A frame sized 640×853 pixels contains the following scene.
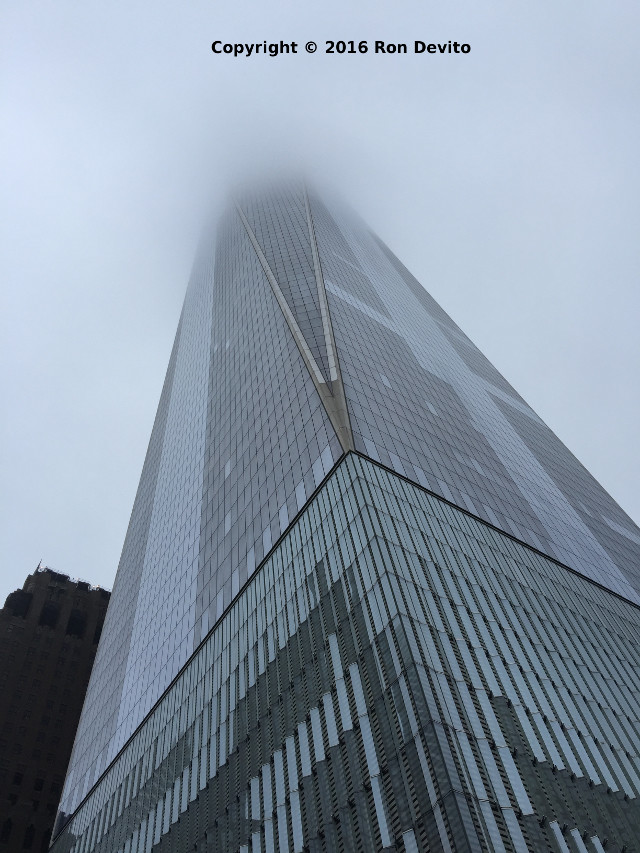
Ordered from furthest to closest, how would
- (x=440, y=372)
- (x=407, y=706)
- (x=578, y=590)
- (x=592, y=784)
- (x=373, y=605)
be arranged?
(x=440, y=372) → (x=578, y=590) → (x=373, y=605) → (x=592, y=784) → (x=407, y=706)

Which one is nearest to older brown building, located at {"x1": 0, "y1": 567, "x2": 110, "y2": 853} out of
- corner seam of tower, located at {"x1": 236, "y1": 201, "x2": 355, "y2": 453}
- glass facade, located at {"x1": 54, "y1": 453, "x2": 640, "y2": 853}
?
glass facade, located at {"x1": 54, "y1": 453, "x2": 640, "y2": 853}

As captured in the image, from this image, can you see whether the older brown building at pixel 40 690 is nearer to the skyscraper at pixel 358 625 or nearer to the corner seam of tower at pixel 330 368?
the skyscraper at pixel 358 625

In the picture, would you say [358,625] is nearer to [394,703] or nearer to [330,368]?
[394,703]

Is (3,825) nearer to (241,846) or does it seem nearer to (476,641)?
(241,846)

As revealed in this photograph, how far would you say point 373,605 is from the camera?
3375 cm

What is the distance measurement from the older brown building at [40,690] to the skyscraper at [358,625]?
2037 centimetres

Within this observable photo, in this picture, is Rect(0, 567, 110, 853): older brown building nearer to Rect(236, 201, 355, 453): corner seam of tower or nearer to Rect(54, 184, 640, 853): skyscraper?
Rect(54, 184, 640, 853): skyscraper

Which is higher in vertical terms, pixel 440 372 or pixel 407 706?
pixel 440 372

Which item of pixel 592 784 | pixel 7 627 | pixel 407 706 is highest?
pixel 7 627

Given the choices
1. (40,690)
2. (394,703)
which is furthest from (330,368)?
(40,690)

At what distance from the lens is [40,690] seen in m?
101

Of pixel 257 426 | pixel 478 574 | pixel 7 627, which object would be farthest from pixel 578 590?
pixel 7 627

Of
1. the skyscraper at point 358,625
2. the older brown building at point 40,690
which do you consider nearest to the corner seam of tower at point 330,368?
the skyscraper at point 358,625

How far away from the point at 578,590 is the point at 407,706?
84.9ft
